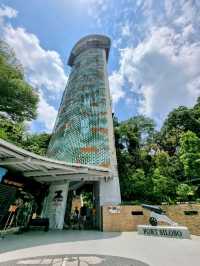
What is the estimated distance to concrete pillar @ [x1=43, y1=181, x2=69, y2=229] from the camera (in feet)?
36.7

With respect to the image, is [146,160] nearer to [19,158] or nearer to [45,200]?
[45,200]

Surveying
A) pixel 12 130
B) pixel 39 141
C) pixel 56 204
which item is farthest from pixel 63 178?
pixel 39 141

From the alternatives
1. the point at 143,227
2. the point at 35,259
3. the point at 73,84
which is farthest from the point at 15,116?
the point at 35,259

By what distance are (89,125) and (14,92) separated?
709cm

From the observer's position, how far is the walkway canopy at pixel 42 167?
7.18 m

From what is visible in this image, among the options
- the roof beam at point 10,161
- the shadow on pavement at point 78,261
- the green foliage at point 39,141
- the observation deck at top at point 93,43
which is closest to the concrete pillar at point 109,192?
the roof beam at point 10,161

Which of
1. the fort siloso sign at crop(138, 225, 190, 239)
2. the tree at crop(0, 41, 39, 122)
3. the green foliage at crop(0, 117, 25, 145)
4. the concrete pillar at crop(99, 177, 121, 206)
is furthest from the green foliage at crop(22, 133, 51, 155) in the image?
the fort siloso sign at crop(138, 225, 190, 239)

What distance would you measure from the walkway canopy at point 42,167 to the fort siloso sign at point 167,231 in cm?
382

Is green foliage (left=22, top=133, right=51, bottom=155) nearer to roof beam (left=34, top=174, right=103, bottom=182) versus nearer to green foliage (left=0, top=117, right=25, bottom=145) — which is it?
green foliage (left=0, top=117, right=25, bottom=145)

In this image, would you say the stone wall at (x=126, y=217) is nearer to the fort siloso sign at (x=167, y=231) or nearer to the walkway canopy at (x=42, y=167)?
the fort siloso sign at (x=167, y=231)

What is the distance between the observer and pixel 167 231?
761cm

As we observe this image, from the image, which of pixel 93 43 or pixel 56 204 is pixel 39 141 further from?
pixel 93 43

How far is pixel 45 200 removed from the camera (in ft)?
39.9

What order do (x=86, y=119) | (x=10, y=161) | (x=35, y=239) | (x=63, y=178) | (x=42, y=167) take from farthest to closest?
(x=86, y=119) → (x=63, y=178) → (x=42, y=167) → (x=10, y=161) → (x=35, y=239)
